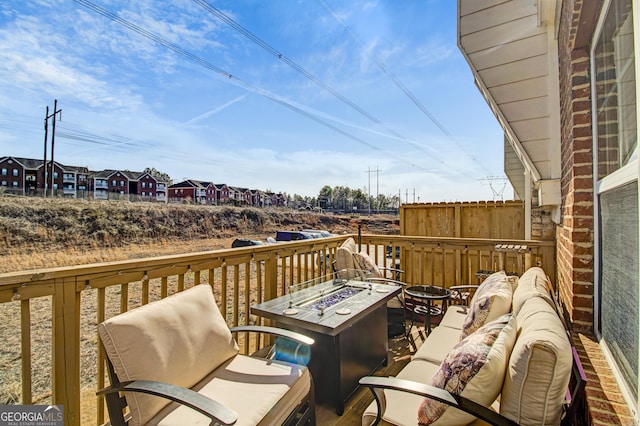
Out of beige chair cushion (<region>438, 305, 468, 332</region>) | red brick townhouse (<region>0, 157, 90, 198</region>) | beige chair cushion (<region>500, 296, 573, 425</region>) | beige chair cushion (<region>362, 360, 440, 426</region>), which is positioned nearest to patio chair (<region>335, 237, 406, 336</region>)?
beige chair cushion (<region>438, 305, 468, 332</region>)

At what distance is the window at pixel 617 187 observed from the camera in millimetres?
1010

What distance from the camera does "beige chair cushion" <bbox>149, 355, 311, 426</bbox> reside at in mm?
→ 1342

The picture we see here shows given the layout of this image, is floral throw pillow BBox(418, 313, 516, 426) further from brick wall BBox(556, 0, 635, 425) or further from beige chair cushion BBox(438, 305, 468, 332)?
beige chair cushion BBox(438, 305, 468, 332)

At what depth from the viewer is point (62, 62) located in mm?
10820

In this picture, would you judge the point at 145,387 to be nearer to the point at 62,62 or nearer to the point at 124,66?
the point at 124,66

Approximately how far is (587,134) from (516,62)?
1086 millimetres

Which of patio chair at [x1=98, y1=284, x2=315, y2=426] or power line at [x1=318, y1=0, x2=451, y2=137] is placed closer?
patio chair at [x1=98, y1=284, x2=315, y2=426]

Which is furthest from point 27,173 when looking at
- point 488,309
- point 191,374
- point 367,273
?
point 488,309

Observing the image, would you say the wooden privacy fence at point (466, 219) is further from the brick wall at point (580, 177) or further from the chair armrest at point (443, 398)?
the chair armrest at point (443, 398)

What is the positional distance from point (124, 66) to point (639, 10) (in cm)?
1319

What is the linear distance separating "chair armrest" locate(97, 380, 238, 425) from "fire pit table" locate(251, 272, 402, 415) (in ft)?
2.72

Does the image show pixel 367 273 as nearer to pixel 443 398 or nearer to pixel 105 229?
pixel 443 398

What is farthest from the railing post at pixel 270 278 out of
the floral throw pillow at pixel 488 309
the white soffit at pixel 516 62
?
the white soffit at pixel 516 62

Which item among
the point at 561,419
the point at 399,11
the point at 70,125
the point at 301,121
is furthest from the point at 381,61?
the point at 70,125
